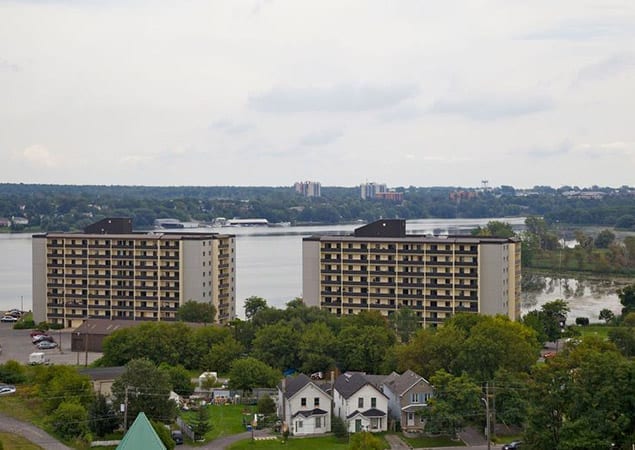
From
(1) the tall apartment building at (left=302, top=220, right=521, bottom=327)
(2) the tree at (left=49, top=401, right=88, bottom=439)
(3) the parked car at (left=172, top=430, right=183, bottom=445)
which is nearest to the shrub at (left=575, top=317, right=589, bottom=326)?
(1) the tall apartment building at (left=302, top=220, right=521, bottom=327)

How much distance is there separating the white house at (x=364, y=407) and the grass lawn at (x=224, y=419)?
6.31 feet

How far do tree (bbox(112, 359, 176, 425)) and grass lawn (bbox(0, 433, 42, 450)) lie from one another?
1715 millimetres

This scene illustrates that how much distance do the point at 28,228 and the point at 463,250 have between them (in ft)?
223

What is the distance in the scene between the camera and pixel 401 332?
2642 cm

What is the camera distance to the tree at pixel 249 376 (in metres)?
20.5

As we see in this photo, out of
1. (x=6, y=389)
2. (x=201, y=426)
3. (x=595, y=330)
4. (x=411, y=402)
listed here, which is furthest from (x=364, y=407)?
(x=595, y=330)

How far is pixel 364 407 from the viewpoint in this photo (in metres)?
18.1

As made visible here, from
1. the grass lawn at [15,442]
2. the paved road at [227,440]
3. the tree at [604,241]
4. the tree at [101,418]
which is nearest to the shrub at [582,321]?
the paved road at [227,440]

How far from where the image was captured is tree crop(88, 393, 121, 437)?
16938 mm

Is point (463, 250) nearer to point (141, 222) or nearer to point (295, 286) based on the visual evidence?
point (295, 286)

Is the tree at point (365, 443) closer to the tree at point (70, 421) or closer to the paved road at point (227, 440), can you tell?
the paved road at point (227, 440)

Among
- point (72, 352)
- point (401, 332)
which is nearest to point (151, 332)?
point (72, 352)

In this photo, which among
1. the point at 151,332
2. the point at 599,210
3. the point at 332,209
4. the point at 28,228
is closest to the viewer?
the point at 151,332

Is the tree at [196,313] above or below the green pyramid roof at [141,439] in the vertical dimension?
below
